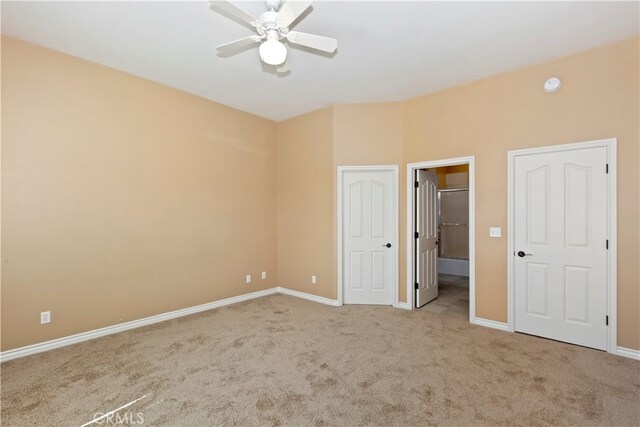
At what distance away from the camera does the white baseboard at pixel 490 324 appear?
3609mm

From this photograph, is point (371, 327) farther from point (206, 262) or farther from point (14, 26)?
point (14, 26)

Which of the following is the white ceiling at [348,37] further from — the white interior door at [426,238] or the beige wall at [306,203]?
the white interior door at [426,238]

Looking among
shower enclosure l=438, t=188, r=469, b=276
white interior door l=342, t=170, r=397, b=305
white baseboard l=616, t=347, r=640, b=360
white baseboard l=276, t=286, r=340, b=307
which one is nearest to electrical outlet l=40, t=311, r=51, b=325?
white baseboard l=276, t=286, r=340, b=307

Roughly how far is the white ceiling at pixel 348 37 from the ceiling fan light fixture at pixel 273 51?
0.49 meters

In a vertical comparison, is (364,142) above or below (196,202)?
above

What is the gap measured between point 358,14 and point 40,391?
4.06m

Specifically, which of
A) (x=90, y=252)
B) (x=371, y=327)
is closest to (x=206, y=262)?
(x=90, y=252)

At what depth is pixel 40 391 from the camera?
2389 millimetres

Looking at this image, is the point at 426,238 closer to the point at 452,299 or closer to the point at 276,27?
the point at 452,299

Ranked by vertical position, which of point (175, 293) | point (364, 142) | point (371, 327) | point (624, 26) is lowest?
Answer: point (371, 327)

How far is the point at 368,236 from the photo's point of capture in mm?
4668

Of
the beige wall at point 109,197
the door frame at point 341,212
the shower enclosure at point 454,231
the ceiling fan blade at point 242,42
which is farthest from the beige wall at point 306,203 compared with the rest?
the shower enclosure at point 454,231

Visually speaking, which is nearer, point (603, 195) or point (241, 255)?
point (603, 195)

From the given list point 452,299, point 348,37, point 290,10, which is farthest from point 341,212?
point 290,10
